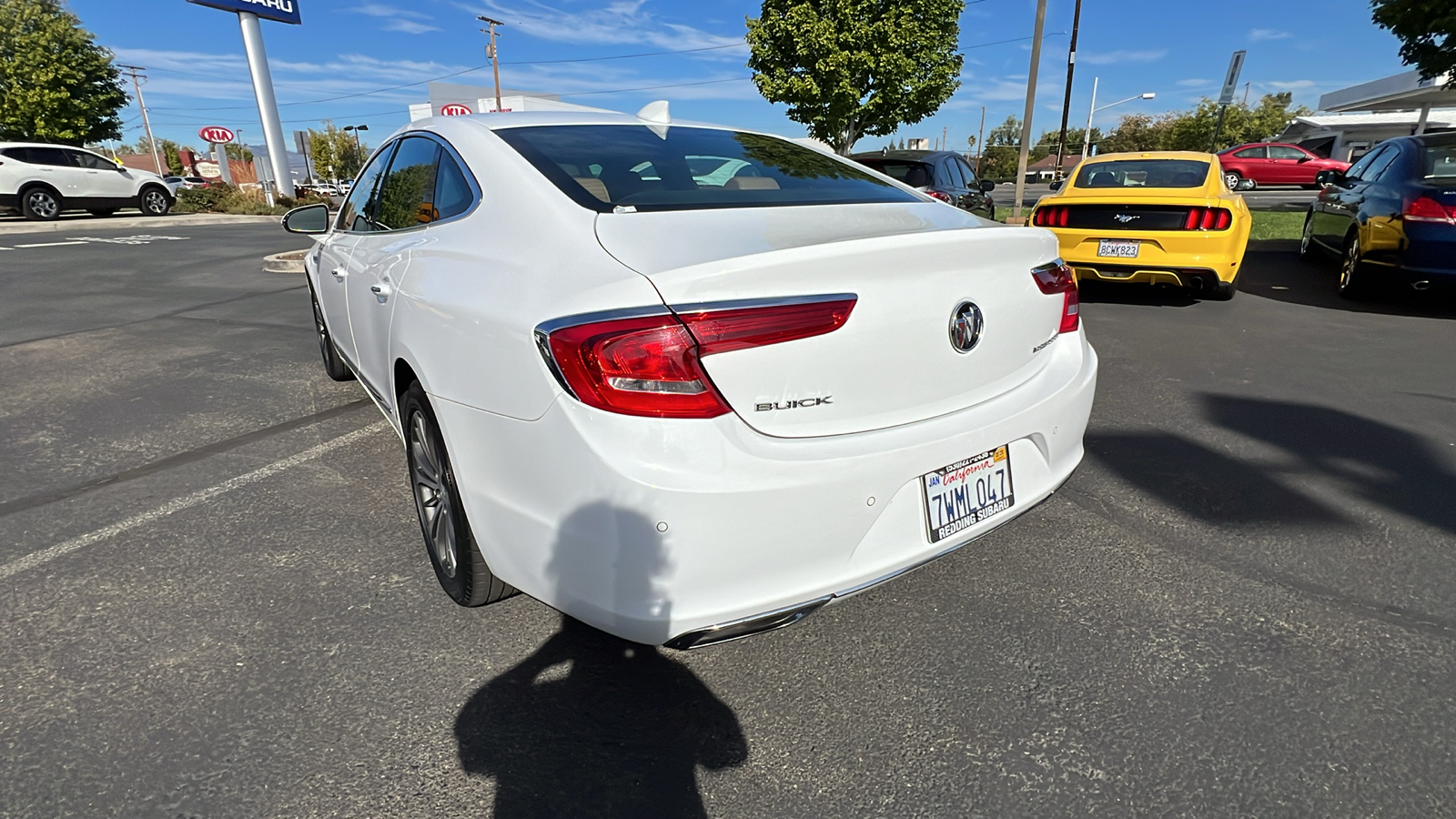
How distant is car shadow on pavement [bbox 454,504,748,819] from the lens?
5.57 feet

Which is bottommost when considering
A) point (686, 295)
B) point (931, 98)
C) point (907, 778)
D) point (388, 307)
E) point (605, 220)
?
point (907, 778)

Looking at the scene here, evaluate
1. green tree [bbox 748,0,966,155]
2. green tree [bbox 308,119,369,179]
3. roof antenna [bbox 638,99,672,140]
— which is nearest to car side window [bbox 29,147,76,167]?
green tree [bbox 748,0,966,155]

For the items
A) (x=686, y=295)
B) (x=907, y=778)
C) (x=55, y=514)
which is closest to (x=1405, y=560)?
(x=907, y=778)

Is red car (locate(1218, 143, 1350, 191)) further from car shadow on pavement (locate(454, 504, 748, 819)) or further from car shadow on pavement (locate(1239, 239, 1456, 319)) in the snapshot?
car shadow on pavement (locate(454, 504, 748, 819))

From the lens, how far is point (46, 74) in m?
28.7

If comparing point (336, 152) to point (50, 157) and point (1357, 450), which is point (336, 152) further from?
point (1357, 450)

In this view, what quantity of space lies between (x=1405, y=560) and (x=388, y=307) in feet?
12.0

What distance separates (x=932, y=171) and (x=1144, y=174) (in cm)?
322

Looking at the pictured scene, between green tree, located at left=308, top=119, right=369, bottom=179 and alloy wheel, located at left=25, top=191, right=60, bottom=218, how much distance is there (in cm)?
7524

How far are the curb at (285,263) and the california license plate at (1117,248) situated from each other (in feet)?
33.3

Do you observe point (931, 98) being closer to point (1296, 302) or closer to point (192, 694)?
point (1296, 302)

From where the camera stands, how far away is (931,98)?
1981 centimetres

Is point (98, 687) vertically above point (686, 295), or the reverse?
point (686, 295)

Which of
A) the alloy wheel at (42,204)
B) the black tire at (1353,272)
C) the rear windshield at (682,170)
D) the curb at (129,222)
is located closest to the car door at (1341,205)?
the black tire at (1353,272)
